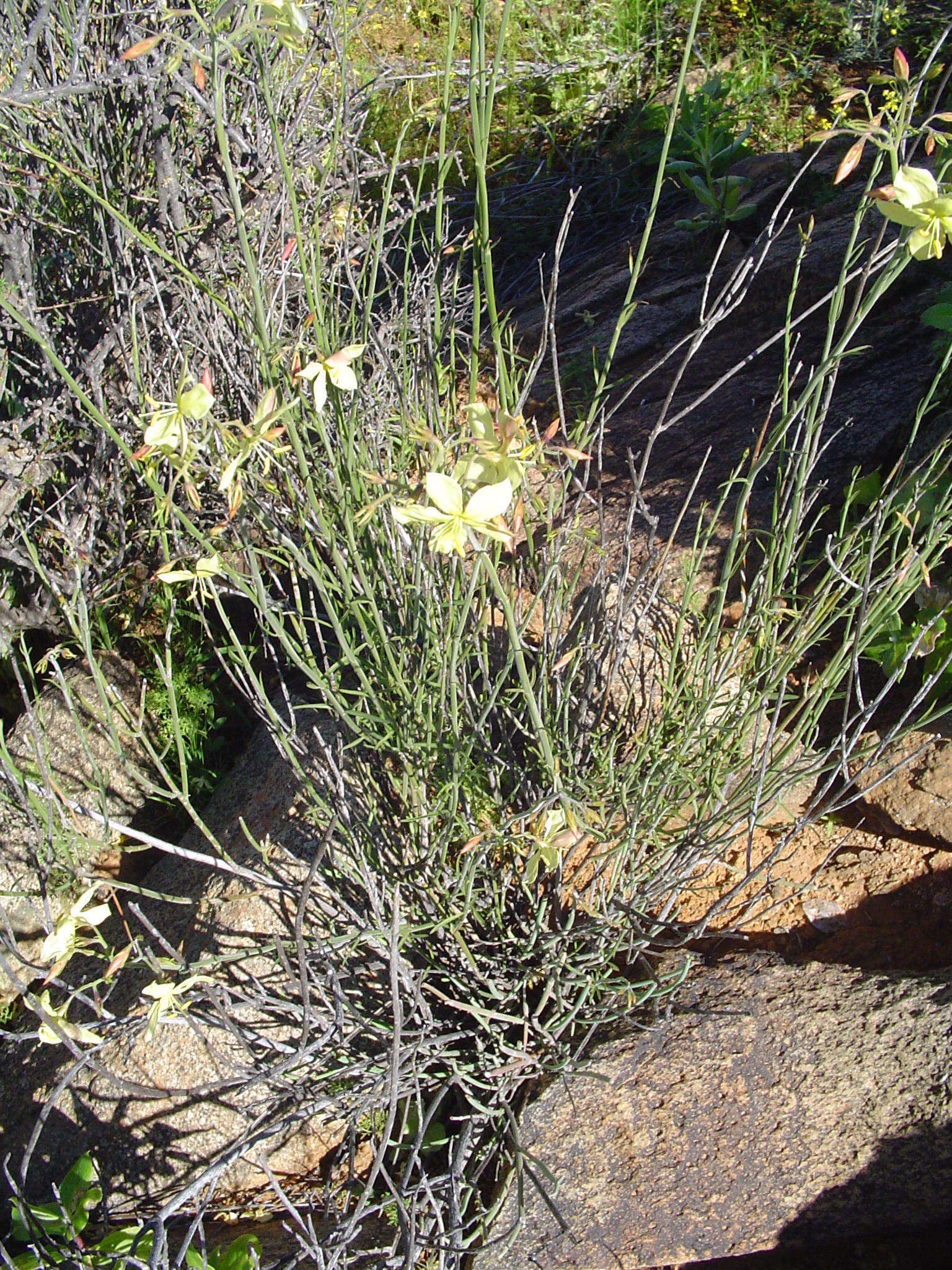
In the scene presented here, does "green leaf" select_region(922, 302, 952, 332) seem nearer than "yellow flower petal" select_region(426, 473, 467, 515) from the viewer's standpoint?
No

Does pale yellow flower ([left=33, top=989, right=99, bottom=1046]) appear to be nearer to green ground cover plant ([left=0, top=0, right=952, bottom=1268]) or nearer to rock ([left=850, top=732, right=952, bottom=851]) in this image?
green ground cover plant ([left=0, top=0, right=952, bottom=1268])

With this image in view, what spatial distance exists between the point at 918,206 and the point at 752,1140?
147 cm

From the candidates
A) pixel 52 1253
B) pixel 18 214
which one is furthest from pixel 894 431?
pixel 52 1253

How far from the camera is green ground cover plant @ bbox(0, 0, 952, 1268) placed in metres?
1.21

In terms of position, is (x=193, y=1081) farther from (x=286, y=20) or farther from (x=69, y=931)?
(x=286, y=20)

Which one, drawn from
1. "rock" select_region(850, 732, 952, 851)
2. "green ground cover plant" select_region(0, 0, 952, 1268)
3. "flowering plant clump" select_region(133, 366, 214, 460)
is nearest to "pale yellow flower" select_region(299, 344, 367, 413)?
"green ground cover plant" select_region(0, 0, 952, 1268)

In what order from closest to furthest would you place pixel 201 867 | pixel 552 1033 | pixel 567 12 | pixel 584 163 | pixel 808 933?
1. pixel 552 1033
2. pixel 808 933
3. pixel 201 867
4. pixel 584 163
5. pixel 567 12

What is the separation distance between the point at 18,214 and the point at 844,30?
13.3 feet

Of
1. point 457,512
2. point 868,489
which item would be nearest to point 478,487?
point 457,512

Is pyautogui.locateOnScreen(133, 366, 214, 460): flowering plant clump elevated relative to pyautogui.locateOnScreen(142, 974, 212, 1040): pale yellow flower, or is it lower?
elevated

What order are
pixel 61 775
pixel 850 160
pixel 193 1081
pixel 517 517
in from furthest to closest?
pixel 61 775, pixel 193 1081, pixel 850 160, pixel 517 517

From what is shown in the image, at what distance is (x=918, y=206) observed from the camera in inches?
41.2

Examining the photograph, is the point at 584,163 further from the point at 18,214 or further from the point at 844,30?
the point at 18,214

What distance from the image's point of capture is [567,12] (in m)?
4.99
